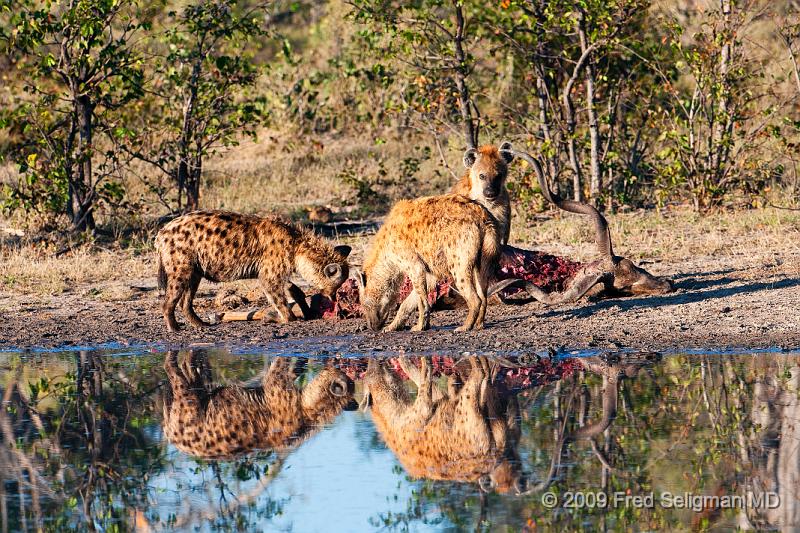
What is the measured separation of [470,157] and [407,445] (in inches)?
156

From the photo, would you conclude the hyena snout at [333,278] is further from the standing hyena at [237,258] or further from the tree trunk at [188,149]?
the tree trunk at [188,149]

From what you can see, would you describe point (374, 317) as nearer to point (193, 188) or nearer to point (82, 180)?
point (193, 188)

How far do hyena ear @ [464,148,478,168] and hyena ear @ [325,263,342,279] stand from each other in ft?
4.35

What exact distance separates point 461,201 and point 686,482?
404 cm

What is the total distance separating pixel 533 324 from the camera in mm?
9242

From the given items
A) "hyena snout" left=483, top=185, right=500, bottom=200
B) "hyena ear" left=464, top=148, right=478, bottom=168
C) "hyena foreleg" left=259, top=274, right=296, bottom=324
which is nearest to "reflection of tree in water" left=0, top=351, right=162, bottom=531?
"hyena foreleg" left=259, top=274, right=296, bottom=324

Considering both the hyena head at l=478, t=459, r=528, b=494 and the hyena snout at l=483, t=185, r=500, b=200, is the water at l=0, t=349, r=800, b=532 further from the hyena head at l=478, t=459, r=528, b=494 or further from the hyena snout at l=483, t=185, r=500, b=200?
the hyena snout at l=483, t=185, r=500, b=200

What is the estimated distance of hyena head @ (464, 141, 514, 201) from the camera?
9.34 meters

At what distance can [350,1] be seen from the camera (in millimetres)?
13406

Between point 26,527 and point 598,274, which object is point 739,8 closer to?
point 598,274

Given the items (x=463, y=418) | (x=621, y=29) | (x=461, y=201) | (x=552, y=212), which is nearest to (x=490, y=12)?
(x=621, y=29)

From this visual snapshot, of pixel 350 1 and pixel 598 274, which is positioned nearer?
pixel 598 274

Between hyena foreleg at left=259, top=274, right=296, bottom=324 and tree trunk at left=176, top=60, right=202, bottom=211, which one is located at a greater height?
tree trunk at left=176, top=60, right=202, bottom=211

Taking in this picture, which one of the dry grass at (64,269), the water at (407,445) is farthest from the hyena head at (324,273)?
the dry grass at (64,269)
